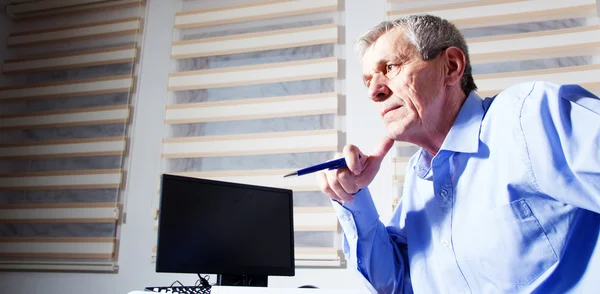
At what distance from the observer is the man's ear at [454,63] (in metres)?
1.04

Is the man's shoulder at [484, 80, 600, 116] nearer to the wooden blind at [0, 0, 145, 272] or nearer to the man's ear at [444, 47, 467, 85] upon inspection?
the man's ear at [444, 47, 467, 85]

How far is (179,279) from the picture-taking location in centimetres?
227

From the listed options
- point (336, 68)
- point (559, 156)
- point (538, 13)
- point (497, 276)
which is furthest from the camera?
point (336, 68)

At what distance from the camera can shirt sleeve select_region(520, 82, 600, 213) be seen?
678 millimetres

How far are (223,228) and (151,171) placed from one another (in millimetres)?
1002

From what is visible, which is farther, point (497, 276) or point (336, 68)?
point (336, 68)

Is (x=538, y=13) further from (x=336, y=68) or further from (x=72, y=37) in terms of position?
(x=72, y=37)

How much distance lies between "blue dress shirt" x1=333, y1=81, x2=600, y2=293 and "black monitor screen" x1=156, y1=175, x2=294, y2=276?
71cm

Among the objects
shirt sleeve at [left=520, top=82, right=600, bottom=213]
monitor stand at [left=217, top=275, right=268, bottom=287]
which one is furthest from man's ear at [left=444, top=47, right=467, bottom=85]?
monitor stand at [left=217, top=275, right=268, bottom=287]

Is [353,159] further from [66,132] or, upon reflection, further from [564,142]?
[66,132]

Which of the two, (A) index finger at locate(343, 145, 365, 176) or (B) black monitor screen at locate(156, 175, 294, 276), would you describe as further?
(B) black monitor screen at locate(156, 175, 294, 276)

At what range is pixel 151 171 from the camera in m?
2.52

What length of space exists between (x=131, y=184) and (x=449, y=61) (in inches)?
76.0

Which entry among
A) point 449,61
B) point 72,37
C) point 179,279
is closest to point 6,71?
point 72,37
